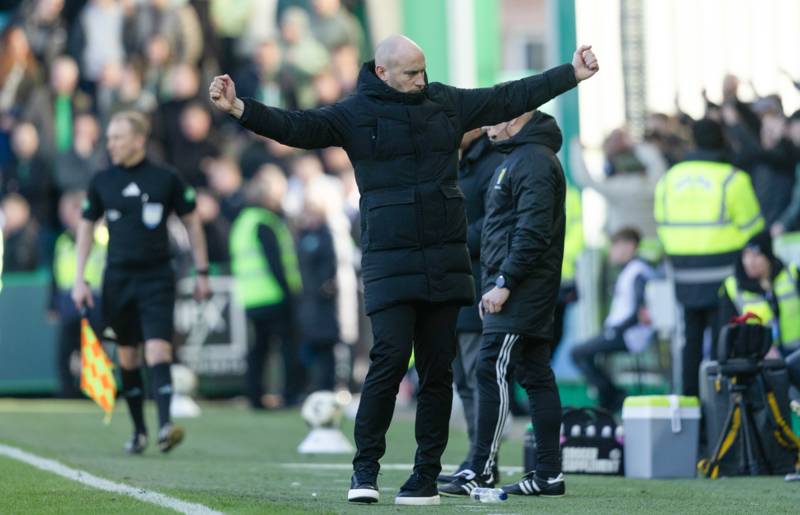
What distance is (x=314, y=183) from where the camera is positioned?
18891 millimetres

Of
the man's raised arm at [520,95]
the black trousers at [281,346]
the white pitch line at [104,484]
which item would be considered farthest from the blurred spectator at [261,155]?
the man's raised arm at [520,95]

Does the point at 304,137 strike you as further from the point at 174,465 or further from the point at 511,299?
the point at 174,465

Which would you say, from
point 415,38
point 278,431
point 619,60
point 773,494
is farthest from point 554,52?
point 773,494

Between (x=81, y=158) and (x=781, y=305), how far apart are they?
424 inches

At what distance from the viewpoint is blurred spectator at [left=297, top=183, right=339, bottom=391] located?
61.1 ft

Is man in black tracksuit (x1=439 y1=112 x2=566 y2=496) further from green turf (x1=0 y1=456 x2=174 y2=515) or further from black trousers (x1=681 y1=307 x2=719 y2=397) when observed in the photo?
black trousers (x1=681 y1=307 x2=719 y2=397)

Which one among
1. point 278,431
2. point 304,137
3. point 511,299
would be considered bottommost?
point 278,431

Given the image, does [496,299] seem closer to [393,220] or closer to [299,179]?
[393,220]

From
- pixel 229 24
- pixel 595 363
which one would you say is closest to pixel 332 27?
pixel 229 24

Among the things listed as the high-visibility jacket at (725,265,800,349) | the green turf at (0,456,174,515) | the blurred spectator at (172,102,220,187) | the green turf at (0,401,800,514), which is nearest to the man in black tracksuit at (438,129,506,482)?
the green turf at (0,401,800,514)

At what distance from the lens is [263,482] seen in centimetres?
990

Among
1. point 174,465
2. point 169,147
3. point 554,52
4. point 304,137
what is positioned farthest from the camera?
point 169,147

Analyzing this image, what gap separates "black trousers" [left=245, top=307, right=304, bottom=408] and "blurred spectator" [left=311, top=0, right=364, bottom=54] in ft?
14.1

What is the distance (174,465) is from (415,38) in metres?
8.49
